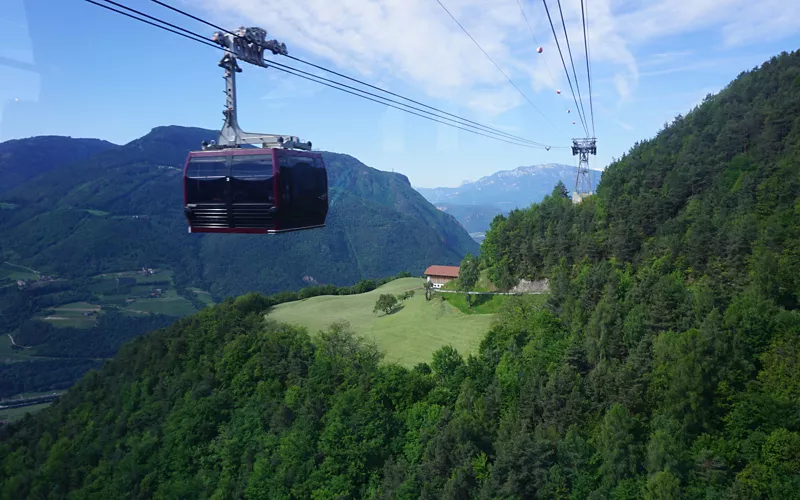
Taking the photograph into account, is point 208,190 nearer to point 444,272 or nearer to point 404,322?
point 404,322

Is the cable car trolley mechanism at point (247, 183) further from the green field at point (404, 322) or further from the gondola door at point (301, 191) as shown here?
the green field at point (404, 322)

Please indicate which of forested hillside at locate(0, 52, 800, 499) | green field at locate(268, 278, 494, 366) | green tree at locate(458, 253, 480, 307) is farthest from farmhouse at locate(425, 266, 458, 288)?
forested hillside at locate(0, 52, 800, 499)

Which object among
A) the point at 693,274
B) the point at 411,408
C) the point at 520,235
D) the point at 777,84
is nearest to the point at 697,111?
the point at 777,84

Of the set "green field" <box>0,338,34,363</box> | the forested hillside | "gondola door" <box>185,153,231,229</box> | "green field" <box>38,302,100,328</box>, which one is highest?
"gondola door" <box>185,153,231,229</box>

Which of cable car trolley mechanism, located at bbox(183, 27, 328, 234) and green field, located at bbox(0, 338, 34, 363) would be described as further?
green field, located at bbox(0, 338, 34, 363)

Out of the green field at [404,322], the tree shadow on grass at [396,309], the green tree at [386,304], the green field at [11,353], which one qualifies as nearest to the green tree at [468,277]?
the green field at [404,322]

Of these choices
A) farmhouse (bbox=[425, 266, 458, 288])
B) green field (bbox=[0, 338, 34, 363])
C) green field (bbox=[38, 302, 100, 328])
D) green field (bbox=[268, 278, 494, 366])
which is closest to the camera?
green field (bbox=[268, 278, 494, 366])

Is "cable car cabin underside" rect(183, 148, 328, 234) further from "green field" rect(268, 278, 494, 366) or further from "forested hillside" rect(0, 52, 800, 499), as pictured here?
"green field" rect(268, 278, 494, 366)

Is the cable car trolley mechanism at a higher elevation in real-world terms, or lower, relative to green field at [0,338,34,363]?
higher
